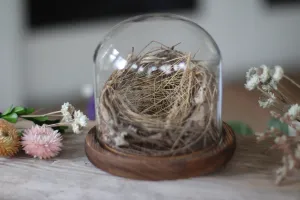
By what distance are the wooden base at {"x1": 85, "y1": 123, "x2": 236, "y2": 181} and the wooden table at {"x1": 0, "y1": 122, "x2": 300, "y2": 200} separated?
0.03 feet

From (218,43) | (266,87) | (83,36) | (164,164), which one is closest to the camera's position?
(164,164)

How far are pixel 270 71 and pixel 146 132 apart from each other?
22cm

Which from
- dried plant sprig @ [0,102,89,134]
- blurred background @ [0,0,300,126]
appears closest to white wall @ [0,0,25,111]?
blurred background @ [0,0,300,126]

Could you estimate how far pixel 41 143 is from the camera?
65 cm

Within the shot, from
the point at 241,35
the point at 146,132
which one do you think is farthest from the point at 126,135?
the point at 241,35

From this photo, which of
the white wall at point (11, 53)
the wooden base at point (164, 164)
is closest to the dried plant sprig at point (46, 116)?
the wooden base at point (164, 164)

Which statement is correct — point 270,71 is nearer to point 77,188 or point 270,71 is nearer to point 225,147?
point 225,147

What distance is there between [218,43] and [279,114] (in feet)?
6.55

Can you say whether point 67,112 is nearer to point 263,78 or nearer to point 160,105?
point 160,105

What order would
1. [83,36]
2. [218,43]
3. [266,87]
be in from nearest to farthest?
1. [266,87]
2. [83,36]
3. [218,43]

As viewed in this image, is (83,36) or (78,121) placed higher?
(78,121)

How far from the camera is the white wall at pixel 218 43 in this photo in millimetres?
2240

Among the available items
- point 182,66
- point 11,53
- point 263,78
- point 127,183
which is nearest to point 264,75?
point 263,78

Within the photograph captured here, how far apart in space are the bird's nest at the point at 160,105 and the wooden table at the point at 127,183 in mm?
47
